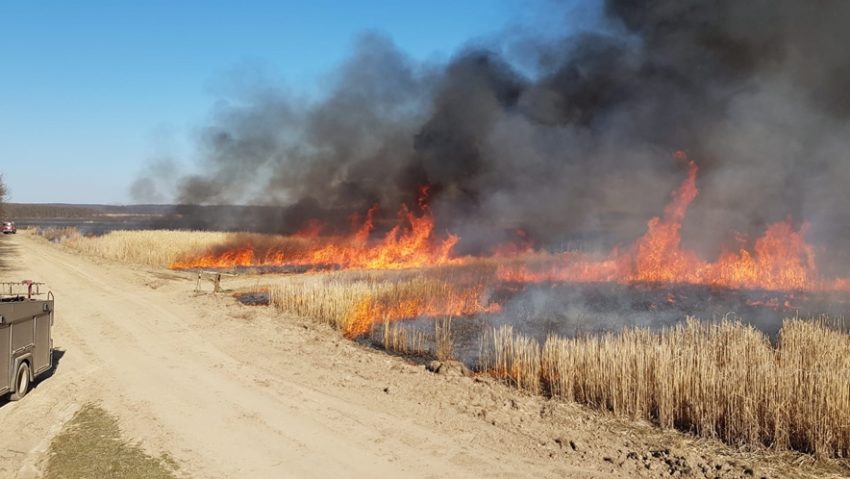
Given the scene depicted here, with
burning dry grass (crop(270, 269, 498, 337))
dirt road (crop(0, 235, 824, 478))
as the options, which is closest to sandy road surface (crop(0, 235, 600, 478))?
dirt road (crop(0, 235, 824, 478))

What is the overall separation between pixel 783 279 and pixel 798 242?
8.74 feet

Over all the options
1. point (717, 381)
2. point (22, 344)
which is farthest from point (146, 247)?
point (717, 381)

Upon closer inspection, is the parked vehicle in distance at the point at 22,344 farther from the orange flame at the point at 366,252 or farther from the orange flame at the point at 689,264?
the orange flame at the point at 366,252

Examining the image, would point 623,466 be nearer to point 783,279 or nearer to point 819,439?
point 819,439

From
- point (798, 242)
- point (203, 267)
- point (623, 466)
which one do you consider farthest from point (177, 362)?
point (798, 242)

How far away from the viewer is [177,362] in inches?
461

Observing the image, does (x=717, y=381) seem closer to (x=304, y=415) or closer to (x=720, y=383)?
(x=720, y=383)

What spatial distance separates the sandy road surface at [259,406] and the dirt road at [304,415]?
30 mm

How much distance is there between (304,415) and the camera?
28.3 ft

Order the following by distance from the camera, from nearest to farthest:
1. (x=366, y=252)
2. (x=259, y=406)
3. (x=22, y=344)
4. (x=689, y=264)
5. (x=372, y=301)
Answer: (x=259, y=406) < (x=22, y=344) < (x=372, y=301) < (x=689, y=264) < (x=366, y=252)

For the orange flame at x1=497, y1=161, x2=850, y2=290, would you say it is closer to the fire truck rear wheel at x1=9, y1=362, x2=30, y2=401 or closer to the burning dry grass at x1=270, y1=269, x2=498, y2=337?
the burning dry grass at x1=270, y1=269, x2=498, y2=337

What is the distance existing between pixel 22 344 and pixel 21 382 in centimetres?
65

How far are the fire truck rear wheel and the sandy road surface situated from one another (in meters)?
0.16

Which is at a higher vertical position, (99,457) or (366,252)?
(366,252)
